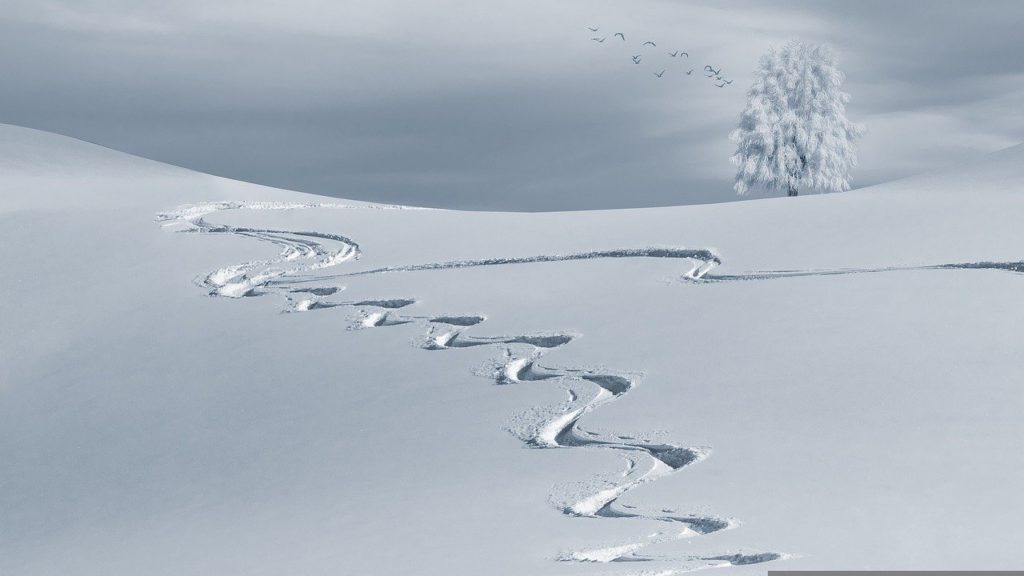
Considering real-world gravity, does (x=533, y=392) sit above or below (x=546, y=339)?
below

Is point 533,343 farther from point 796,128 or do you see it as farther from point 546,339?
point 796,128

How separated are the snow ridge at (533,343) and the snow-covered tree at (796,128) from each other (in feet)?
54.1

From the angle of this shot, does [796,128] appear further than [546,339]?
Yes

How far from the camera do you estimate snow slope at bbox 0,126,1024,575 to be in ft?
22.4

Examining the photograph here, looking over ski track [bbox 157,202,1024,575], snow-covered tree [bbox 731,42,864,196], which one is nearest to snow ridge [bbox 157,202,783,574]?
ski track [bbox 157,202,1024,575]

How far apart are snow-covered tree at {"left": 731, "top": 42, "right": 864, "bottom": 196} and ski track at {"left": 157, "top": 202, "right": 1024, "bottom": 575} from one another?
16533 millimetres

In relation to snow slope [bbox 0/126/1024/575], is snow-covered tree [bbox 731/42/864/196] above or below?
above

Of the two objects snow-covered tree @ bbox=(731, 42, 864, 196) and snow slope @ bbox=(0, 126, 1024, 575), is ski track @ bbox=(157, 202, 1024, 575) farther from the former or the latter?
snow-covered tree @ bbox=(731, 42, 864, 196)

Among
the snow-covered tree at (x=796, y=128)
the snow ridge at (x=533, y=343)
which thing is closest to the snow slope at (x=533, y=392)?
the snow ridge at (x=533, y=343)

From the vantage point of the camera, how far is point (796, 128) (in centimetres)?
3166

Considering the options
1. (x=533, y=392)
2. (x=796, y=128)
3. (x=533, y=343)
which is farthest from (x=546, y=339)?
(x=796, y=128)

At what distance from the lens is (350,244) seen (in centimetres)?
1534

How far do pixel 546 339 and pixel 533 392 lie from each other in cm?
141

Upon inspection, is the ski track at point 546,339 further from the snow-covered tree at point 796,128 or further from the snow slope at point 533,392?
the snow-covered tree at point 796,128
